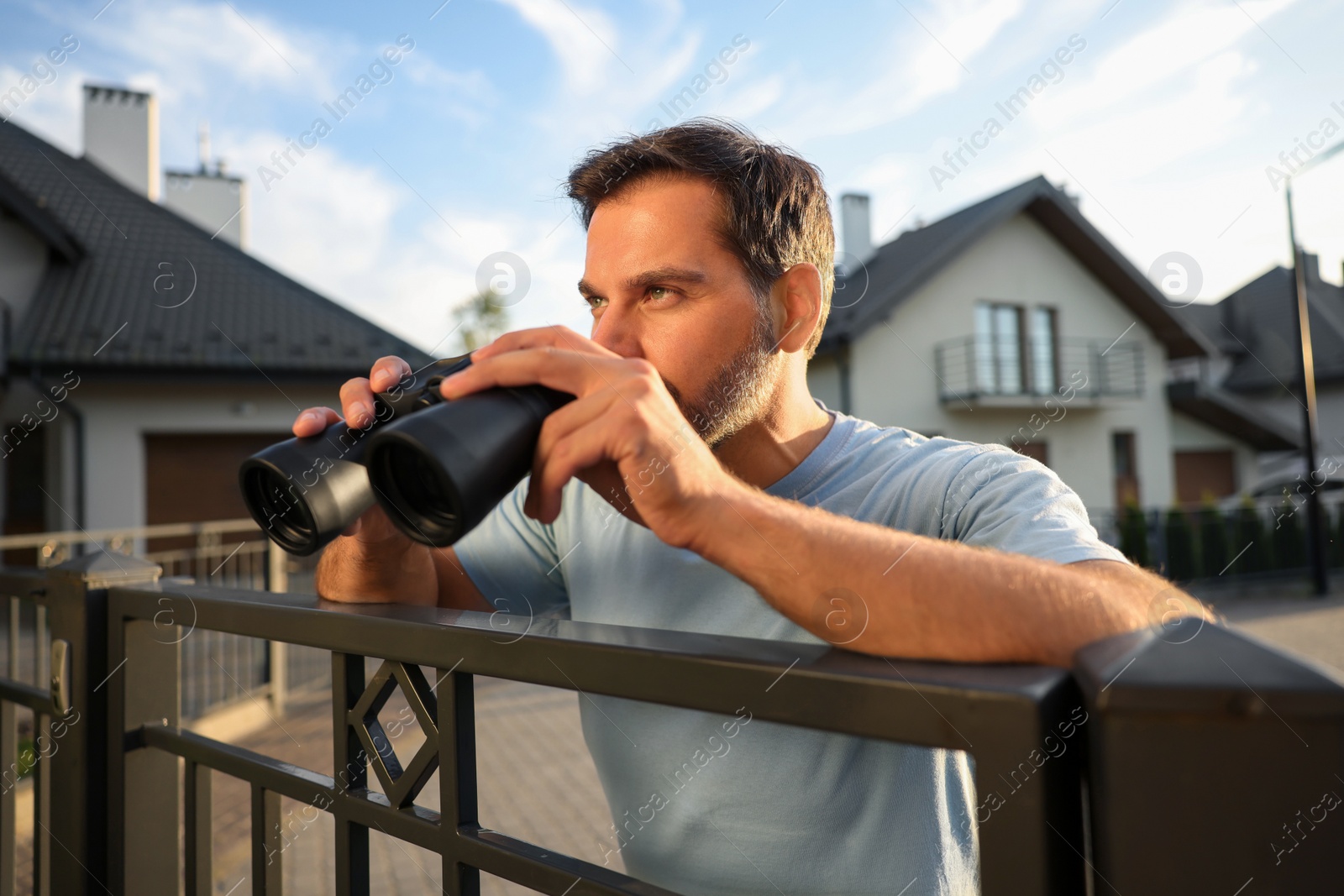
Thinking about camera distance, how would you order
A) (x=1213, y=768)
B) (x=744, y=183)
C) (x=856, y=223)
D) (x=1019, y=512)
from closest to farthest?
(x=1213, y=768) → (x=1019, y=512) → (x=744, y=183) → (x=856, y=223)

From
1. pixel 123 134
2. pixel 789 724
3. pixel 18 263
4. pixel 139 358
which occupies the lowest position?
pixel 789 724

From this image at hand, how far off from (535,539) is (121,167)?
671 inches

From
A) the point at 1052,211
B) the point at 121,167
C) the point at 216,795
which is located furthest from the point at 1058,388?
the point at 121,167

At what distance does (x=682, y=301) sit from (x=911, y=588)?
2.65 ft

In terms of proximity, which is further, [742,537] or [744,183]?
[744,183]

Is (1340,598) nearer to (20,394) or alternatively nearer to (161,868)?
(161,868)

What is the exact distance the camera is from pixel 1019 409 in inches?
696

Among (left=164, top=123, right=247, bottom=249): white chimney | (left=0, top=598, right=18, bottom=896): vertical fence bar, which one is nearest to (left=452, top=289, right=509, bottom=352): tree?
(left=164, top=123, right=247, bottom=249): white chimney

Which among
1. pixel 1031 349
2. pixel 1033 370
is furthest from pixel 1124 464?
pixel 1031 349

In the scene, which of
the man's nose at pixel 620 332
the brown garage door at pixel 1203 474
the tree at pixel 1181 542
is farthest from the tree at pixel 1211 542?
the man's nose at pixel 620 332

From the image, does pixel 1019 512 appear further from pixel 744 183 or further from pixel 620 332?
pixel 744 183

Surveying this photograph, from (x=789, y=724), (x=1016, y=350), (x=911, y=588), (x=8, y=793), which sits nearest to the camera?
(x=789, y=724)

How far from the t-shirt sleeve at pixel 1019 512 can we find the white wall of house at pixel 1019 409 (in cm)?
1364

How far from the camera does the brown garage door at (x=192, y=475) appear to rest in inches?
461
